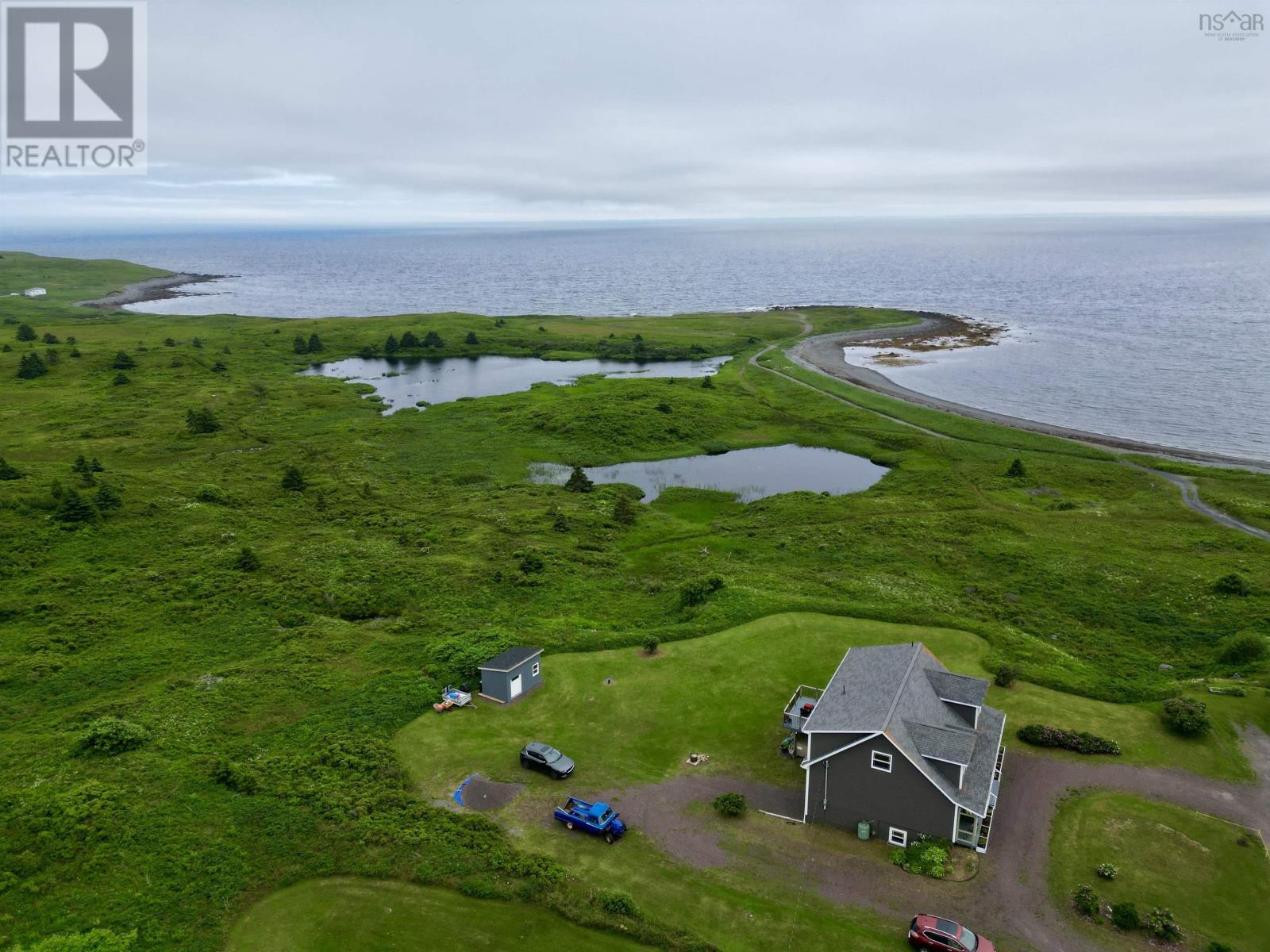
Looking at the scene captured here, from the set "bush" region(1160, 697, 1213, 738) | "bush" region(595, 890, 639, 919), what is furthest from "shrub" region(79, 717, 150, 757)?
"bush" region(1160, 697, 1213, 738)

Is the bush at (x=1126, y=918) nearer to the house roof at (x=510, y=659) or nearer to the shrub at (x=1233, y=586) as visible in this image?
the house roof at (x=510, y=659)

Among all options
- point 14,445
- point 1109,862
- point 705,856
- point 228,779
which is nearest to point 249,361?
point 14,445

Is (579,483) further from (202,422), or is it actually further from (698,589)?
(202,422)

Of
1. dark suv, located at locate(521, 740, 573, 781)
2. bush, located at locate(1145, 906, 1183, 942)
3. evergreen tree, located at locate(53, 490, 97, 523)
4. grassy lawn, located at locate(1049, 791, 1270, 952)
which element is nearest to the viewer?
bush, located at locate(1145, 906, 1183, 942)

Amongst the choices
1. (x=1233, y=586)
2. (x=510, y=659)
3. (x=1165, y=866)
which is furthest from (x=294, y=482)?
(x=1233, y=586)

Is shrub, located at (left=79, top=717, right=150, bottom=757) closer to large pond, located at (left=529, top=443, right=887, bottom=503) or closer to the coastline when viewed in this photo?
large pond, located at (left=529, top=443, right=887, bottom=503)
